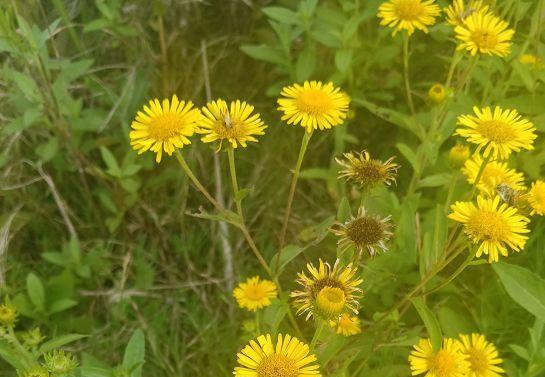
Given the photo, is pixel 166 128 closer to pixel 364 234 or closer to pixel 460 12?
pixel 364 234

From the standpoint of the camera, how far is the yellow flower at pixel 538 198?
4.82ft

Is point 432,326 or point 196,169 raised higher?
point 196,169

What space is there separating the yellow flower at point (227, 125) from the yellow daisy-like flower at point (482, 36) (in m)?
0.67

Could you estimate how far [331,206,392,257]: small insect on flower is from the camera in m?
1.34

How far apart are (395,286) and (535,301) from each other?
64 centimetres

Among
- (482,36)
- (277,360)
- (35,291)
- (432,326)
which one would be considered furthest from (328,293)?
(35,291)

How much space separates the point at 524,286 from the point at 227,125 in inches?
29.7

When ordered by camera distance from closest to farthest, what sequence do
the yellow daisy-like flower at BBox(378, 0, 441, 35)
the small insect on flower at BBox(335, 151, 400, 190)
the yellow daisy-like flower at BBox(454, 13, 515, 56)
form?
1. the small insect on flower at BBox(335, 151, 400, 190)
2. the yellow daisy-like flower at BBox(454, 13, 515, 56)
3. the yellow daisy-like flower at BBox(378, 0, 441, 35)

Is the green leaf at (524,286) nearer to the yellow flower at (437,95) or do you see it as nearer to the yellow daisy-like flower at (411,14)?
the yellow flower at (437,95)

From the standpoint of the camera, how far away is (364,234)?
53.0 inches

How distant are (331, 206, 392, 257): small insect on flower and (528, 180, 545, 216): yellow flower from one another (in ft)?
1.20

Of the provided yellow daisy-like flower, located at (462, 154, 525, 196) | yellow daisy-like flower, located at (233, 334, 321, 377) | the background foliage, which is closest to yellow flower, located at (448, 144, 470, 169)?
yellow daisy-like flower, located at (462, 154, 525, 196)

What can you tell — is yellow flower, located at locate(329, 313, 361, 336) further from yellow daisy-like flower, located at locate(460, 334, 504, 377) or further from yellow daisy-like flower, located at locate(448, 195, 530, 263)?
yellow daisy-like flower, located at locate(448, 195, 530, 263)

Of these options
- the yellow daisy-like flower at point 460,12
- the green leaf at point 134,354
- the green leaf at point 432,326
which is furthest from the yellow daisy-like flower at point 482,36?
the green leaf at point 134,354
